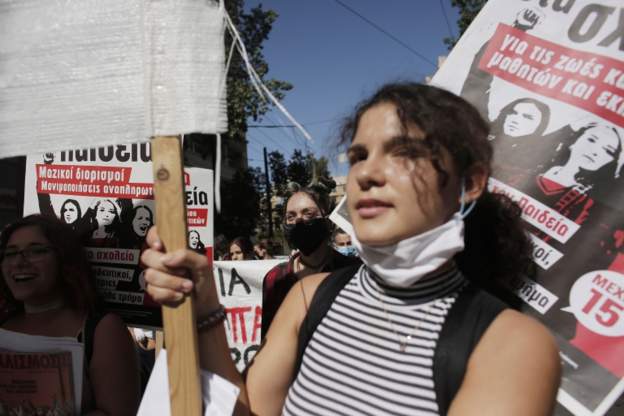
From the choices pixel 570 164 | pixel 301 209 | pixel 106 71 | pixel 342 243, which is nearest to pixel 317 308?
pixel 106 71

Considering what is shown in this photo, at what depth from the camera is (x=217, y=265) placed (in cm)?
370

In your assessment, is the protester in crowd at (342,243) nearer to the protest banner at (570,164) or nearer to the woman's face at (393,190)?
the protest banner at (570,164)

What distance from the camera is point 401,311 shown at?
3.85ft

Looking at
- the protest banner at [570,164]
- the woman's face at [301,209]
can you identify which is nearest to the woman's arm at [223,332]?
the protest banner at [570,164]

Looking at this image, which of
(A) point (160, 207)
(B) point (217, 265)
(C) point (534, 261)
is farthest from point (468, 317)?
(B) point (217, 265)

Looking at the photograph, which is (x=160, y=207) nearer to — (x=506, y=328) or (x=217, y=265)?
(x=506, y=328)

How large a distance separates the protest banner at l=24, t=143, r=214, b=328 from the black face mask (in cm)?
83

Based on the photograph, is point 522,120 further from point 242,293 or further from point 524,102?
point 242,293

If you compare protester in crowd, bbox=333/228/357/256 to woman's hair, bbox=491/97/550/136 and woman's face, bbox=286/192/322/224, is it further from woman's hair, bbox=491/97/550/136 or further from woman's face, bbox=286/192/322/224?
woman's hair, bbox=491/97/550/136

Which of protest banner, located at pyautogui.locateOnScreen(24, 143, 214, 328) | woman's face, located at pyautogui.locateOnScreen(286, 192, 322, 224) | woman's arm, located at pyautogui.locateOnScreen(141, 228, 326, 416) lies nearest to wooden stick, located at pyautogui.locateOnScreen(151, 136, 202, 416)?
woman's arm, located at pyautogui.locateOnScreen(141, 228, 326, 416)

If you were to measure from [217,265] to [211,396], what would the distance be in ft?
8.55

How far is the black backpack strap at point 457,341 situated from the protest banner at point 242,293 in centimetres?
254

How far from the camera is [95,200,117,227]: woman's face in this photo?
2.64m

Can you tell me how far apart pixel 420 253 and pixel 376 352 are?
0.85ft
